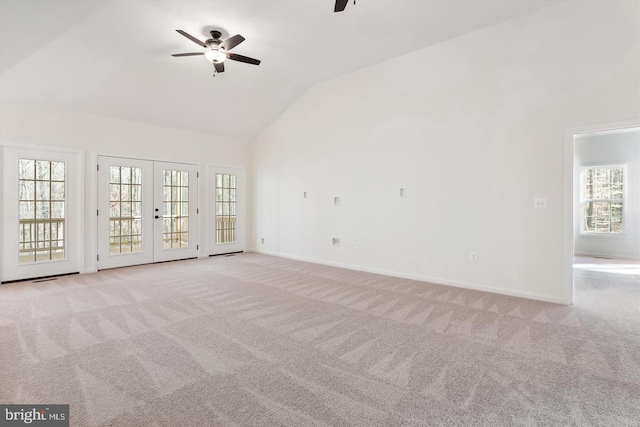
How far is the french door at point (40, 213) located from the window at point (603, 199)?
37.0 ft

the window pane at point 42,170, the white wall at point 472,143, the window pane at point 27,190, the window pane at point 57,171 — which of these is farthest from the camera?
the window pane at point 57,171

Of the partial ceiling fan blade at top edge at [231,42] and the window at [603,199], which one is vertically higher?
the partial ceiling fan blade at top edge at [231,42]

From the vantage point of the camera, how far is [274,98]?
6516 mm

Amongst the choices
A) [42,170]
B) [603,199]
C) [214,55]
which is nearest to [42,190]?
[42,170]

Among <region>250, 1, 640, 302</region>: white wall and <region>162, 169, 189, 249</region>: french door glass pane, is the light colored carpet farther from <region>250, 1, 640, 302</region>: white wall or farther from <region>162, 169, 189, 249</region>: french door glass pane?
<region>162, 169, 189, 249</region>: french door glass pane

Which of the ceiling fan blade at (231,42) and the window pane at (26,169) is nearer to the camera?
the ceiling fan blade at (231,42)

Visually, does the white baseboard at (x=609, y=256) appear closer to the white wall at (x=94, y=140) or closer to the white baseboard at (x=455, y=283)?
the white baseboard at (x=455, y=283)

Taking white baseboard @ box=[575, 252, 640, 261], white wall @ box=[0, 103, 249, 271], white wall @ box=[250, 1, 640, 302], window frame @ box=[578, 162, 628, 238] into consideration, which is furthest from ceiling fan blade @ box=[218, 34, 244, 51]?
white baseboard @ box=[575, 252, 640, 261]

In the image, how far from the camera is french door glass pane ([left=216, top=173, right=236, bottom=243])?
7.41 m

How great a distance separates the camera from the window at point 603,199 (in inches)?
283

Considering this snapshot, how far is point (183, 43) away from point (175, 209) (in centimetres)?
352

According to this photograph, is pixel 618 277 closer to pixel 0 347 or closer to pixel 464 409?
pixel 464 409

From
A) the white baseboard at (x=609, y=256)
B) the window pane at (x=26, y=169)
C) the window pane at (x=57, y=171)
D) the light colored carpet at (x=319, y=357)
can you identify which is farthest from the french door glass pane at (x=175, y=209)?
the white baseboard at (x=609, y=256)

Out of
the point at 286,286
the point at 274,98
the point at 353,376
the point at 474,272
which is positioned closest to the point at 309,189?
the point at 274,98
